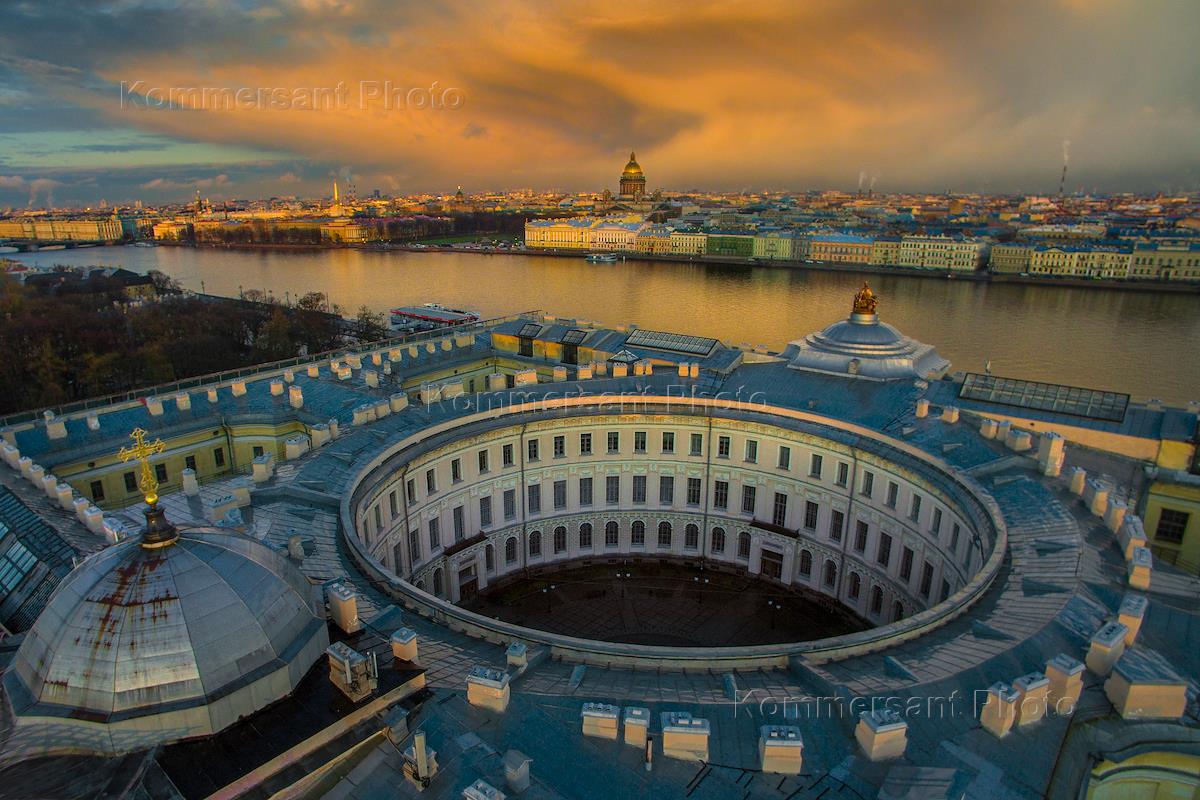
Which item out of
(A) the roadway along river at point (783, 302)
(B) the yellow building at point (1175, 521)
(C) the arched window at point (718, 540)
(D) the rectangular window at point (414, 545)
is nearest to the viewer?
(B) the yellow building at point (1175, 521)

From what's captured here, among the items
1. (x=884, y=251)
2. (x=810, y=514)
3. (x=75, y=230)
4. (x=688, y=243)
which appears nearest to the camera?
(x=810, y=514)

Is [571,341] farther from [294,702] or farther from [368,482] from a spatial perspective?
[294,702]

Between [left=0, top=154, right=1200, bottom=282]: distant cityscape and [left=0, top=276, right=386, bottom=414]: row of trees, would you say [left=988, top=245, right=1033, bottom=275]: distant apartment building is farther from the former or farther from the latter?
[left=0, top=276, right=386, bottom=414]: row of trees

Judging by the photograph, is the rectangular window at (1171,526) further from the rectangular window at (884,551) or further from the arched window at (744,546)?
the arched window at (744,546)

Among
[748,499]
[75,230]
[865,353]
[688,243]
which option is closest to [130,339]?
[748,499]

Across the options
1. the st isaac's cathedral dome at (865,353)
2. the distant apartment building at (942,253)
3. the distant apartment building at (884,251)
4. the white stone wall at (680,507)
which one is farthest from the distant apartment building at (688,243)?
the white stone wall at (680,507)

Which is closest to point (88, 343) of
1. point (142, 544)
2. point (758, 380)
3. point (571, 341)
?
point (571, 341)

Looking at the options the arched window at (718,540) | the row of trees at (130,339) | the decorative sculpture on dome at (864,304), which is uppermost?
the decorative sculpture on dome at (864,304)

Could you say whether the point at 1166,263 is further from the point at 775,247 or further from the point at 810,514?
the point at 810,514
